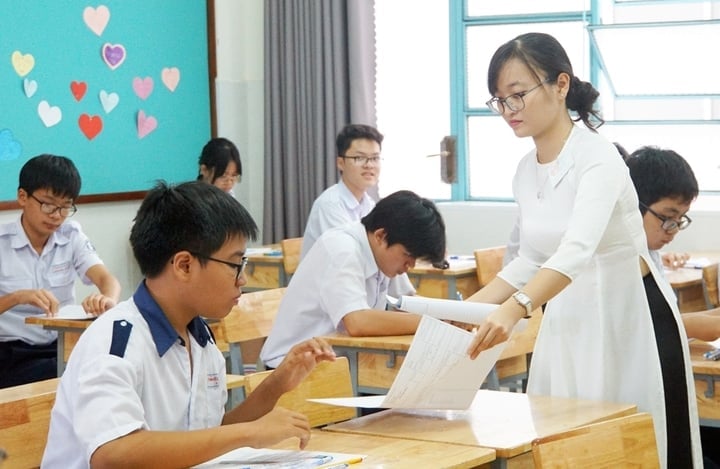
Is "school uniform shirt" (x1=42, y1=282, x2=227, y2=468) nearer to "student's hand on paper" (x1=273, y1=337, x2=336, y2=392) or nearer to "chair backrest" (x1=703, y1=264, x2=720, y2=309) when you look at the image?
"student's hand on paper" (x1=273, y1=337, x2=336, y2=392)

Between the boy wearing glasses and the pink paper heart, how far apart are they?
6.84ft

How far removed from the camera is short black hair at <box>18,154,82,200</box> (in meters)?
4.19

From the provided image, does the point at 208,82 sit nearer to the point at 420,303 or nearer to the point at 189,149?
the point at 189,149

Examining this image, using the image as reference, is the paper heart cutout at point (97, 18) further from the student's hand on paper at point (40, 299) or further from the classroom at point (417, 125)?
the student's hand on paper at point (40, 299)

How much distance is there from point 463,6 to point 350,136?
4.98ft

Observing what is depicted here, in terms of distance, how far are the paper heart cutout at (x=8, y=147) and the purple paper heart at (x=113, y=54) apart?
0.78 metres

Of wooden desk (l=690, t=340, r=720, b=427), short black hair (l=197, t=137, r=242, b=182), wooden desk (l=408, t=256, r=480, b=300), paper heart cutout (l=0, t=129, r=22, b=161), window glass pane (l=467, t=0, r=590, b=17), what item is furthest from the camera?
window glass pane (l=467, t=0, r=590, b=17)

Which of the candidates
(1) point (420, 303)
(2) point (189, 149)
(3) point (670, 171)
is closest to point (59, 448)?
(1) point (420, 303)

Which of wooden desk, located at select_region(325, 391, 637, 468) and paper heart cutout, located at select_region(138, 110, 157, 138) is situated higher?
paper heart cutout, located at select_region(138, 110, 157, 138)

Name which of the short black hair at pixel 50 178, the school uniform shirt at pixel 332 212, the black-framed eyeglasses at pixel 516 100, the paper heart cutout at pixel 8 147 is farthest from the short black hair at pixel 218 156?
the black-framed eyeglasses at pixel 516 100

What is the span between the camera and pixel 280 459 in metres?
1.97

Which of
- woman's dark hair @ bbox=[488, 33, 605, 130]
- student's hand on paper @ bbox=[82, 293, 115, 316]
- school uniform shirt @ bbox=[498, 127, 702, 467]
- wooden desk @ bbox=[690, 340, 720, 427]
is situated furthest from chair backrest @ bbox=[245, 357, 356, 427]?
student's hand on paper @ bbox=[82, 293, 115, 316]

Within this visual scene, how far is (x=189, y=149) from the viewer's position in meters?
6.85

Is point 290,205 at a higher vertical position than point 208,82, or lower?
lower
